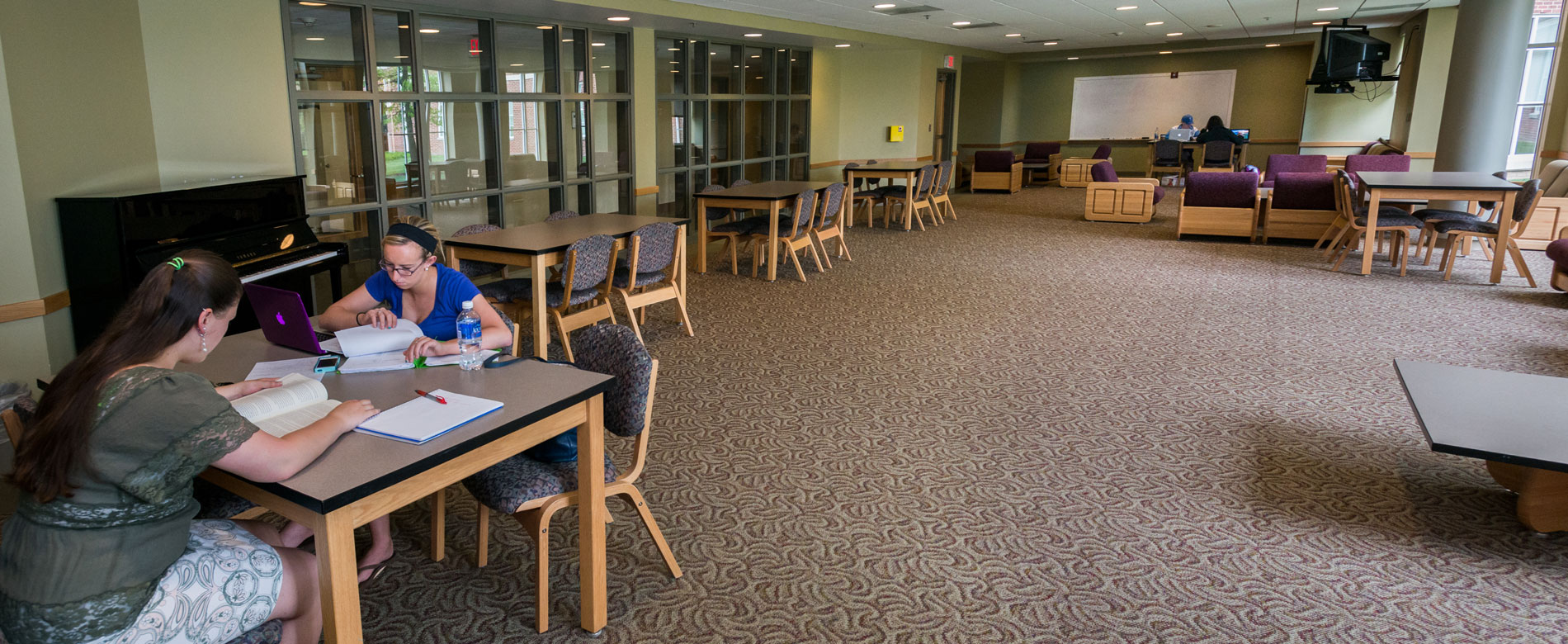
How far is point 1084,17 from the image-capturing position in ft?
37.2

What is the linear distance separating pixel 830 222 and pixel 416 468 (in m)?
7.35

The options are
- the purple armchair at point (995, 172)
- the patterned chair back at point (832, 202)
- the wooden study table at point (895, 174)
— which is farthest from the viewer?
the purple armchair at point (995, 172)

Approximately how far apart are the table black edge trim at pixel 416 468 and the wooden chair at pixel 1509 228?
802cm

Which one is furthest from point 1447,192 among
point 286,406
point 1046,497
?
point 286,406

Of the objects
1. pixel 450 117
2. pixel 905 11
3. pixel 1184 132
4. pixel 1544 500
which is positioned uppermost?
pixel 905 11

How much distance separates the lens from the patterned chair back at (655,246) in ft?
17.6

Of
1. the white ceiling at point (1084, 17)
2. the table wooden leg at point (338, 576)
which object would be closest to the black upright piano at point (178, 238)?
the table wooden leg at point (338, 576)

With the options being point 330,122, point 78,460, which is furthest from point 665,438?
point 330,122

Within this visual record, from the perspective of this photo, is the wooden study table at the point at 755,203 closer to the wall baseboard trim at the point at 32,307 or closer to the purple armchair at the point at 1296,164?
the wall baseboard trim at the point at 32,307

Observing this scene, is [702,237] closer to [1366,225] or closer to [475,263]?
[475,263]

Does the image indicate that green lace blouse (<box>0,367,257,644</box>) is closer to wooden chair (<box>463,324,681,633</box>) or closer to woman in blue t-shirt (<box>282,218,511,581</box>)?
wooden chair (<box>463,324,681,633</box>)

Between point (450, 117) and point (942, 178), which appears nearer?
point (450, 117)

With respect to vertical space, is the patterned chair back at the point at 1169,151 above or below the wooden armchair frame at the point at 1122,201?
A: above

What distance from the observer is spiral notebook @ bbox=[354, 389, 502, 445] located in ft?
6.66
